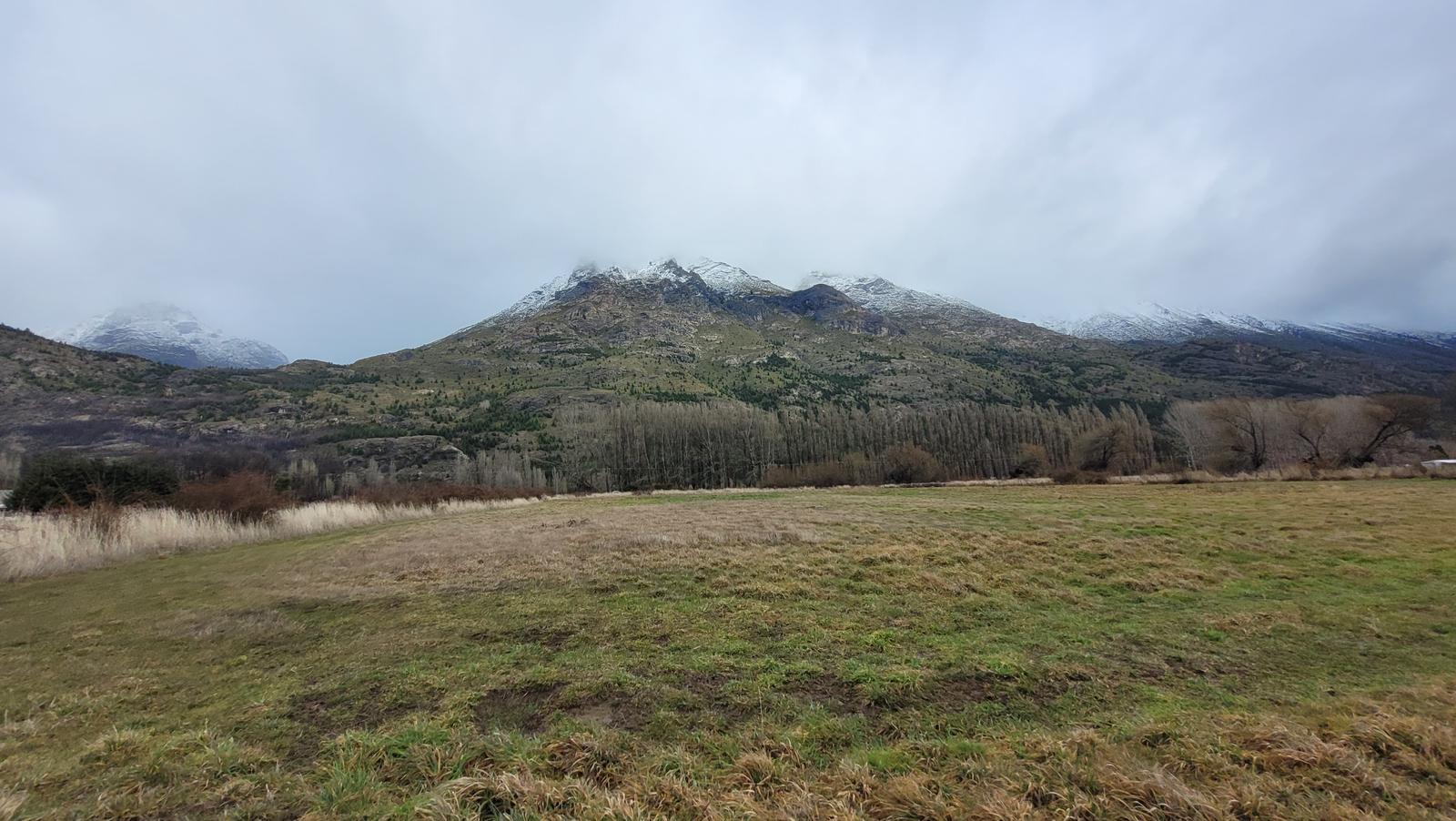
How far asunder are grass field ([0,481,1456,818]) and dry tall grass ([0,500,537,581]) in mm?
2340

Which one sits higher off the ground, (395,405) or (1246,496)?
(395,405)

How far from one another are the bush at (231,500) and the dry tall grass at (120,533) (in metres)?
0.83

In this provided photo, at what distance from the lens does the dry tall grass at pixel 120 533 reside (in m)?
14.3

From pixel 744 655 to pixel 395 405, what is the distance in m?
156

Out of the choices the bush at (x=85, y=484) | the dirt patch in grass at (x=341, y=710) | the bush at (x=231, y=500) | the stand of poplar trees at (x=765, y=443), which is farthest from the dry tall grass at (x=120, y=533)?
the stand of poplar trees at (x=765, y=443)

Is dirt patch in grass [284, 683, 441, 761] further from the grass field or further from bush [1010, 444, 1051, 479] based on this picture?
bush [1010, 444, 1051, 479]

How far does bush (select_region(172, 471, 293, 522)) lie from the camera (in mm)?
24328

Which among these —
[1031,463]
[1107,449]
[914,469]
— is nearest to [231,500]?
[914,469]

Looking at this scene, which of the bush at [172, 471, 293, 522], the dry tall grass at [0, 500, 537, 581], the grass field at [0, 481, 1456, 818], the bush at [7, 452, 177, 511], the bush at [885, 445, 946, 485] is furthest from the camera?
the bush at [885, 445, 946, 485]

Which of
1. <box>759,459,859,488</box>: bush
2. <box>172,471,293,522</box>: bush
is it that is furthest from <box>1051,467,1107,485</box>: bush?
<box>172,471,293,522</box>: bush

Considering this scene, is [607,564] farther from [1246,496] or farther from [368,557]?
[1246,496]

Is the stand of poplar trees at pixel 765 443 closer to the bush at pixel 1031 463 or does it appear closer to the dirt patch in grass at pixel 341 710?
the bush at pixel 1031 463

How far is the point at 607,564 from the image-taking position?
13.0 metres

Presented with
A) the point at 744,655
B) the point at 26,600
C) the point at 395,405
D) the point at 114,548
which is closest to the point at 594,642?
the point at 744,655
